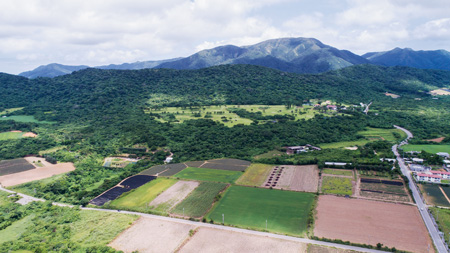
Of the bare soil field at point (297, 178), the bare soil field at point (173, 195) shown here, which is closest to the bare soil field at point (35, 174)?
the bare soil field at point (173, 195)

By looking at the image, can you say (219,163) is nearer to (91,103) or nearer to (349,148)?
(349,148)

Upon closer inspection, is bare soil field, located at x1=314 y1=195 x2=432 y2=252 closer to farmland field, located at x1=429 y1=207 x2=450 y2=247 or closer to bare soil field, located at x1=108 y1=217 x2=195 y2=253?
farmland field, located at x1=429 y1=207 x2=450 y2=247

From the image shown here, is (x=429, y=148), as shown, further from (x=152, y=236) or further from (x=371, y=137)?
(x=152, y=236)

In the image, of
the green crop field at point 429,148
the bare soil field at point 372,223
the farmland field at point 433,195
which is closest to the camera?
the bare soil field at point 372,223

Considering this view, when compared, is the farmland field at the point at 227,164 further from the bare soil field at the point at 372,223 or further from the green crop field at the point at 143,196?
the bare soil field at the point at 372,223

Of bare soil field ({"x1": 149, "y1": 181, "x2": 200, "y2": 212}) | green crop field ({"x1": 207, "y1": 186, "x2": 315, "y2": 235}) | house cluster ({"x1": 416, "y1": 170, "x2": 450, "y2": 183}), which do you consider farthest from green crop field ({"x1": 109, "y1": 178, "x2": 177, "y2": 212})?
house cluster ({"x1": 416, "y1": 170, "x2": 450, "y2": 183})

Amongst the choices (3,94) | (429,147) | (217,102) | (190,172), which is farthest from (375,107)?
(3,94)
